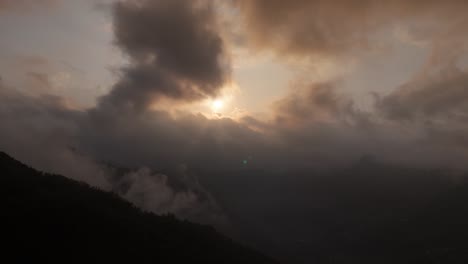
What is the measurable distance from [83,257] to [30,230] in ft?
114

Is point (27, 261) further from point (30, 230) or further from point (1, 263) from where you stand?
point (30, 230)

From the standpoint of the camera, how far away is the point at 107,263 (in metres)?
198

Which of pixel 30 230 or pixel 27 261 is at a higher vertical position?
pixel 30 230

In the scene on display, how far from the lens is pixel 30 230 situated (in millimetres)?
199625

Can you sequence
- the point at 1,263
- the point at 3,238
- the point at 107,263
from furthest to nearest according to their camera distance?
the point at 107,263
the point at 3,238
the point at 1,263

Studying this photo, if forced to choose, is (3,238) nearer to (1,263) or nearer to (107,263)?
(1,263)

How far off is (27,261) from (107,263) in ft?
135

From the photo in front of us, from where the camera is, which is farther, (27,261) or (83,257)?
(83,257)

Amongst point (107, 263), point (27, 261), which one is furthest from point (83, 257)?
point (27, 261)

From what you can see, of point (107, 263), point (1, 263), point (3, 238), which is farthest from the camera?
point (107, 263)

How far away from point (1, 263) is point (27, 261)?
1059 centimetres

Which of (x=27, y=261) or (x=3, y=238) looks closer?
(x=27, y=261)

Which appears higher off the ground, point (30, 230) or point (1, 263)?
point (30, 230)

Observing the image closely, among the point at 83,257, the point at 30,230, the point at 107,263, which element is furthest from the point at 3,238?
the point at 107,263
